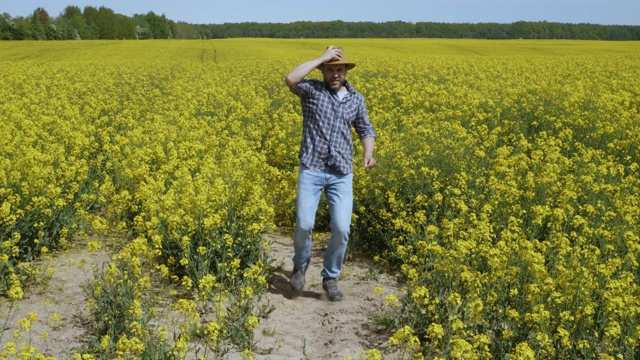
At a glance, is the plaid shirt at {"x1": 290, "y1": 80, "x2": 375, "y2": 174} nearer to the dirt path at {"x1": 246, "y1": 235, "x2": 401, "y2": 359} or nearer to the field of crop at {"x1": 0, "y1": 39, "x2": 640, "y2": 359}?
the field of crop at {"x1": 0, "y1": 39, "x2": 640, "y2": 359}

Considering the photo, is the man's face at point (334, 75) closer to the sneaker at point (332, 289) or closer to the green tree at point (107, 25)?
the sneaker at point (332, 289)

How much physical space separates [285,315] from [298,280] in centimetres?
35

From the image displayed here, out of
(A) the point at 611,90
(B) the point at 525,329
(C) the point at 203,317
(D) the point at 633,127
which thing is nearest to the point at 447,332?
(B) the point at 525,329

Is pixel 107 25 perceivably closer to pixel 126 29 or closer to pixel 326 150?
pixel 126 29

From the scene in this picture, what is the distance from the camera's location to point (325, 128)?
207 inches

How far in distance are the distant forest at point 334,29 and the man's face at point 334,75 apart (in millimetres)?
72413

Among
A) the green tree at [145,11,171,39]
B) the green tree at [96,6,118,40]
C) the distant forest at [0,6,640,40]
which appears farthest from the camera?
the green tree at [145,11,171,39]

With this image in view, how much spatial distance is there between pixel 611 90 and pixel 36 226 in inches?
559

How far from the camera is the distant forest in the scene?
80562mm

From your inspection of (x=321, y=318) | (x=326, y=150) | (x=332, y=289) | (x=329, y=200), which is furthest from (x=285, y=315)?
(x=326, y=150)

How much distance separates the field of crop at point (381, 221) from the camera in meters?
4.47

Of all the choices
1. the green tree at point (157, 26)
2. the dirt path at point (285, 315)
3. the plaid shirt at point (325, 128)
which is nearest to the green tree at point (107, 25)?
the green tree at point (157, 26)

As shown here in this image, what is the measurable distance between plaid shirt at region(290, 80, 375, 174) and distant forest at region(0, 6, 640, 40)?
72336 millimetres

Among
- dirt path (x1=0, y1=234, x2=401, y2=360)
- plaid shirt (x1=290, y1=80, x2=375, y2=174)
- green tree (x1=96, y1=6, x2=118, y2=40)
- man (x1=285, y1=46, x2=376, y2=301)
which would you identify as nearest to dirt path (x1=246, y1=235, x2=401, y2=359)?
dirt path (x1=0, y1=234, x2=401, y2=360)
